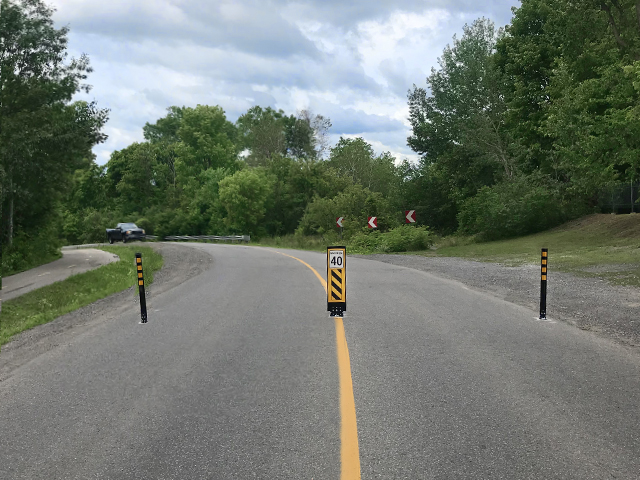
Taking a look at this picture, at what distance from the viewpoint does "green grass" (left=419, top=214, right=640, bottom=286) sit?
642 inches

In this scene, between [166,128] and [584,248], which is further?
[166,128]

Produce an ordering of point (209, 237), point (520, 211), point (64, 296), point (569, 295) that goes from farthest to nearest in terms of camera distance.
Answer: point (209, 237), point (520, 211), point (64, 296), point (569, 295)

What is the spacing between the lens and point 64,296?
1642 centimetres

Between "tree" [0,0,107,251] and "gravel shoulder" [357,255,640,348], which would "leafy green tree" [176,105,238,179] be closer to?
"tree" [0,0,107,251]

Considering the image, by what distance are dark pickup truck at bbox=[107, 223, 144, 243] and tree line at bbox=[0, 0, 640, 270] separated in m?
4.44

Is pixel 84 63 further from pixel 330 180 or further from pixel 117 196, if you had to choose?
pixel 117 196

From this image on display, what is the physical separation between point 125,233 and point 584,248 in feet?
115

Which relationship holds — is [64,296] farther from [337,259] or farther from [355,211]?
[355,211]

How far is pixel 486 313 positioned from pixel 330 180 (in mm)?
50833

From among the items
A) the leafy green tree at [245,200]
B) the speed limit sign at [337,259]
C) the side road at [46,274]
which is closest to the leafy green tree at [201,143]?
the leafy green tree at [245,200]

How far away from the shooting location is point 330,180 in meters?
59.9

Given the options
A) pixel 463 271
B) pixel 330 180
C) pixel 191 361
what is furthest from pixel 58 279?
pixel 330 180

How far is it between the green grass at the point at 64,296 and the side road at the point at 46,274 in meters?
0.85

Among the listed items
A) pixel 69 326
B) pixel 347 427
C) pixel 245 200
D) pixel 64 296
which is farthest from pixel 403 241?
pixel 245 200
